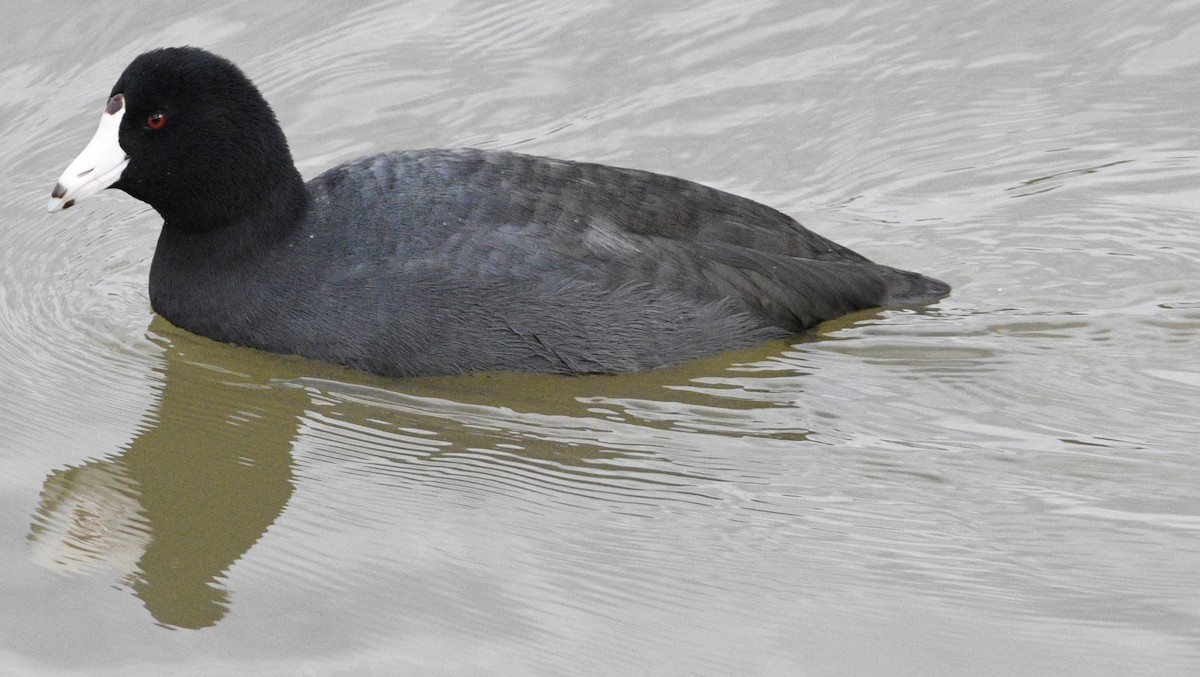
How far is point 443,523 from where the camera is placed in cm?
431

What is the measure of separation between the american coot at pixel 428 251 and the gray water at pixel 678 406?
157mm

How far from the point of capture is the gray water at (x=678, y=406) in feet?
12.6

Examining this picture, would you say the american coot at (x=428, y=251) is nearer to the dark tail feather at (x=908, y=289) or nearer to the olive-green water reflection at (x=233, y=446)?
the olive-green water reflection at (x=233, y=446)

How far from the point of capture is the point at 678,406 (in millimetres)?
5051

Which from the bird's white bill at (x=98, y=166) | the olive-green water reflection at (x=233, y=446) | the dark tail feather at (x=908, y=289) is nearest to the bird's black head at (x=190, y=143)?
the bird's white bill at (x=98, y=166)

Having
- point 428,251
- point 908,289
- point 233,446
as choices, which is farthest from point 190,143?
point 908,289

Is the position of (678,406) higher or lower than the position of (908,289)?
lower

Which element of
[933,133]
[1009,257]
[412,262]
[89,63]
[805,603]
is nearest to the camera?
[805,603]

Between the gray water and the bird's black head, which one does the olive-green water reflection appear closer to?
the gray water

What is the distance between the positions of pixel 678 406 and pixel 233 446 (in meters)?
1.40

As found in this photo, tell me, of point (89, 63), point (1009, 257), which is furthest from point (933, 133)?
point (89, 63)

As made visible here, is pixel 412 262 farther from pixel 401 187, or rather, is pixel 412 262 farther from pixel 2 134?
pixel 2 134

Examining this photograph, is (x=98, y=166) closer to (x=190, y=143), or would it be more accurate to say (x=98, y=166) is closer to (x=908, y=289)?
(x=190, y=143)

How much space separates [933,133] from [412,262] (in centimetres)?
280
